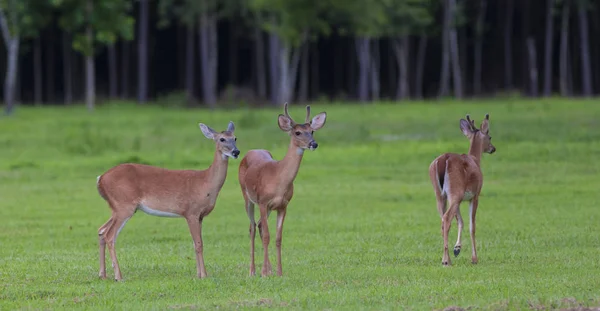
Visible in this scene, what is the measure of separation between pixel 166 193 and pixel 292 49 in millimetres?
55634

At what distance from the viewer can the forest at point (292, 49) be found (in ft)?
188

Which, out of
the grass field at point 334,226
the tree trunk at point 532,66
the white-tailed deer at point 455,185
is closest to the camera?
the grass field at point 334,226

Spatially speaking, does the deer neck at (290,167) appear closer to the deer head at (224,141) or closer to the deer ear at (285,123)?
the deer ear at (285,123)

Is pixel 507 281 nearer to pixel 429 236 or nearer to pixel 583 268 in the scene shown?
pixel 583 268

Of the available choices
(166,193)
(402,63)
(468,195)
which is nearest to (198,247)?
(166,193)

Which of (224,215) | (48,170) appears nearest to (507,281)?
(224,215)

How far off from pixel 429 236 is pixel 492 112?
1049 inches

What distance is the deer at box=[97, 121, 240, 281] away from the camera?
1294cm

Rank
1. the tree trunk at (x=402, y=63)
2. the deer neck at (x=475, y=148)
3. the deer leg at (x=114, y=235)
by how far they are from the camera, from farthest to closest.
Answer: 1. the tree trunk at (x=402, y=63)
2. the deer neck at (x=475, y=148)
3. the deer leg at (x=114, y=235)

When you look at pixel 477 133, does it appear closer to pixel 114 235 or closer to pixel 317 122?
pixel 317 122

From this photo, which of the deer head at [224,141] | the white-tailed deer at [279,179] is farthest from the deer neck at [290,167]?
the deer head at [224,141]

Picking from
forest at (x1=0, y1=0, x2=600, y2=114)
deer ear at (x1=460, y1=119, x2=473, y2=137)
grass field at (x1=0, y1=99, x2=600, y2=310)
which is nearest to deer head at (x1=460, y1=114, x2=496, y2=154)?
deer ear at (x1=460, y1=119, x2=473, y2=137)

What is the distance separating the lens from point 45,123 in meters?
41.6

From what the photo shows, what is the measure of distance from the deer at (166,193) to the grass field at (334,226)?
0.62 metres
